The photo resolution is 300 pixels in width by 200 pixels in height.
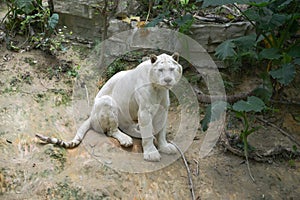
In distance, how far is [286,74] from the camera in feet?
7.73

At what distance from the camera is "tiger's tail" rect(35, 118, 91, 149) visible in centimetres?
232

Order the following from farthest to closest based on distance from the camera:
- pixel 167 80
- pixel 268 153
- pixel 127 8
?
pixel 127 8, pixel 268 153, pixel 167 80

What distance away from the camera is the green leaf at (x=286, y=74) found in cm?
233

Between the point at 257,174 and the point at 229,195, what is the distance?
13.1 inches

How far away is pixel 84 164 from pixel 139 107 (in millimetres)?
518

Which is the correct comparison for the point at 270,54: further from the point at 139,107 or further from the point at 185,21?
the point at 139,107

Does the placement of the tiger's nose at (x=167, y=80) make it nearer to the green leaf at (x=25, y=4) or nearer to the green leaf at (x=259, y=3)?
the green leaf at (x=259, y=3)

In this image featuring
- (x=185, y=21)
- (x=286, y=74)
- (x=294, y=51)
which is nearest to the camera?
(x=286, y=74)

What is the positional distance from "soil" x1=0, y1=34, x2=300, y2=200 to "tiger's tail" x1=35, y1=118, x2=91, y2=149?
0.11 feet

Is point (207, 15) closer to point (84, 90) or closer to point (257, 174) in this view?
point (84, 90)

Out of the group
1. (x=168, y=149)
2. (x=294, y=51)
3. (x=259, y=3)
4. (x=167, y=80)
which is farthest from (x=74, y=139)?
(x=294, y=51)

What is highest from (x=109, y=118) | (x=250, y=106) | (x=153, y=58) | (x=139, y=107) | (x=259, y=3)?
(x=259, y=3)


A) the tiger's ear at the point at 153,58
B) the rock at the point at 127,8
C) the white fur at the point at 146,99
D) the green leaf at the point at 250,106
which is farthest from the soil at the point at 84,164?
the rock at the point at 127,8

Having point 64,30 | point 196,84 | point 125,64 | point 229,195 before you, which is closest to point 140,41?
point 125,64
